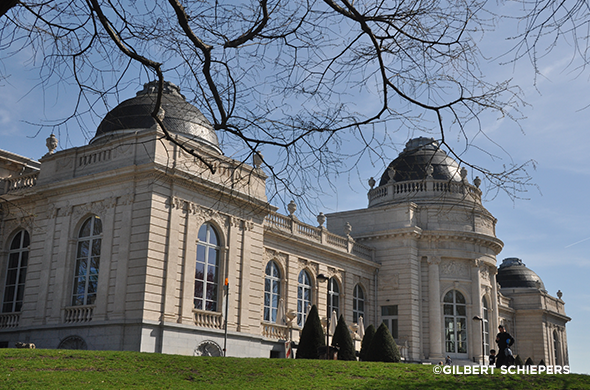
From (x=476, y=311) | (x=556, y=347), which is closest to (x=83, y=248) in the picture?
(x=476, y=311)

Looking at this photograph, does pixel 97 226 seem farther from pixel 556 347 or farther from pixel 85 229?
pixel 556 347

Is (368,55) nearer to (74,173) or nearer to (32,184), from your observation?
(74,173)

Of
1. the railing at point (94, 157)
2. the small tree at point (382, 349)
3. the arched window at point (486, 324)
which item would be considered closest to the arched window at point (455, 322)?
the arched window at point (486, 324)

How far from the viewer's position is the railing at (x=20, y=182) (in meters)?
27.4

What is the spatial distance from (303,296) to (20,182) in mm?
15171

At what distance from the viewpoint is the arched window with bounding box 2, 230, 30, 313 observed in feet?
86.9

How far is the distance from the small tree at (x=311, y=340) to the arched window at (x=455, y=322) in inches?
623

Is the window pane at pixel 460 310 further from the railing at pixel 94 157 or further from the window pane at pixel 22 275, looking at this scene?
the window pane at pixel 22 275

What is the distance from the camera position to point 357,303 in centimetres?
3875

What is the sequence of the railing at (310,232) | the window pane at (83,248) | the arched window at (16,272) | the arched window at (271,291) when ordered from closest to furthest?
the window pane at (83,248)
the arched window at (16,272)
the arched window at (271,291)
the railing at (310,232)

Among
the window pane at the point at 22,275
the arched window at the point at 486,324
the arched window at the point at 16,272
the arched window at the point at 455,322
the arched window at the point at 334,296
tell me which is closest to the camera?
the arched window at the point at 16,272

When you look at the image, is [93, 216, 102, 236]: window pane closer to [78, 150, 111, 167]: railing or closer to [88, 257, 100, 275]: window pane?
[88, 257, 100, 275]: window pane

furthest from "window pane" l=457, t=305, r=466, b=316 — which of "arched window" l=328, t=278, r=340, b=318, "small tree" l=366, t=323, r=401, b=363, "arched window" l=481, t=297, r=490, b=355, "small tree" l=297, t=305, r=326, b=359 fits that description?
"small tree" l=297, t=305, r=326, b=359

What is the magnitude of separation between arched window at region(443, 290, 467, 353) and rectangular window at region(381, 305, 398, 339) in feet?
10.3
